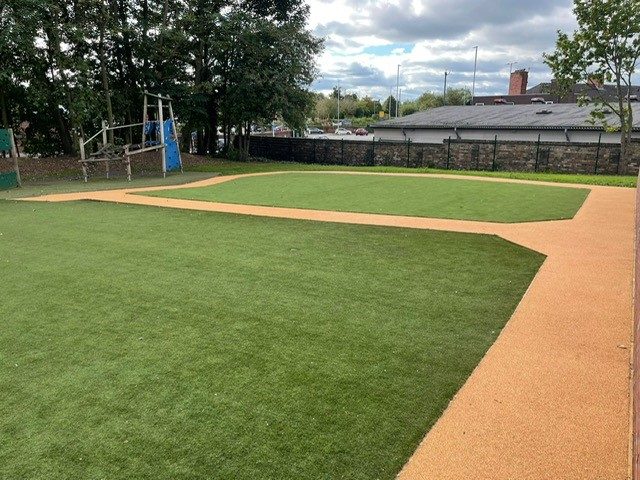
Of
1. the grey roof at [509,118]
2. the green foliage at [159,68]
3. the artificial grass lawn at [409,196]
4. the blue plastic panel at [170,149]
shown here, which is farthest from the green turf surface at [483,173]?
the grey roof at [509,118]

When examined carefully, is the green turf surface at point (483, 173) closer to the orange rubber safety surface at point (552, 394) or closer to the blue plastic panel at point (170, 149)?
the blue plastic panel at point (170, 149)

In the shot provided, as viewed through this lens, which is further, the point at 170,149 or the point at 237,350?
the point at 170,149

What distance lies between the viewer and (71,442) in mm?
2990

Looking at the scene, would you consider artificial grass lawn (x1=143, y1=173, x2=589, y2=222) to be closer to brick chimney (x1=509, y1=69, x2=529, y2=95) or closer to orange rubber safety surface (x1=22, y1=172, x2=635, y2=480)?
orange rubber safety surface (x1=22, y1=172, x2=635, y2=480)

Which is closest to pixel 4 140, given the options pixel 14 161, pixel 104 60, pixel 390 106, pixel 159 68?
pixel 14 161

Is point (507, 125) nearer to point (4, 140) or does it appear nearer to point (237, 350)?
point (4, 140)

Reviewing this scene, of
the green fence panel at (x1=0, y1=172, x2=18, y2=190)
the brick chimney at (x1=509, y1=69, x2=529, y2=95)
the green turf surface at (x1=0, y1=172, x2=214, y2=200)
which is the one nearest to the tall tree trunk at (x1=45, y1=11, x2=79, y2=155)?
the green turf surface at (x1=0, y1=172, x2=214, y2=200)

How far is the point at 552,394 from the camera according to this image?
361 centimetres

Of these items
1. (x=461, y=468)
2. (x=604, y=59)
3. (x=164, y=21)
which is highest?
(x=164, y=21)

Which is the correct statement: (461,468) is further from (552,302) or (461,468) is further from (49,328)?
(49,328)

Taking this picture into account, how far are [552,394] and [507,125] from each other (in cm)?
2776

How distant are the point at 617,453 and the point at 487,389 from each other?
0.91 meters

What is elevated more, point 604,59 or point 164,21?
point 164,21

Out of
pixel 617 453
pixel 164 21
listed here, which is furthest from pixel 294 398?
pixel 164 21
